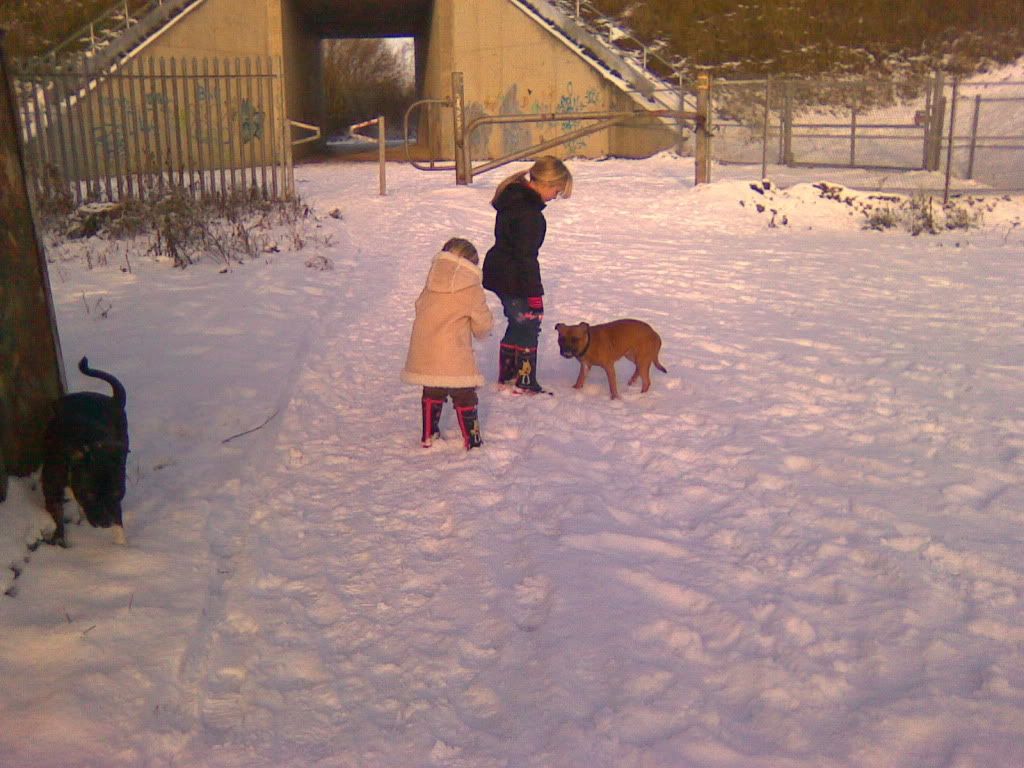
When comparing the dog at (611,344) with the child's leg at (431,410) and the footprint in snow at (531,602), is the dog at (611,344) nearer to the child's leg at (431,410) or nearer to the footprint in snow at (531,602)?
the child's leg at (431,410)

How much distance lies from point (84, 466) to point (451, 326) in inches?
79.2

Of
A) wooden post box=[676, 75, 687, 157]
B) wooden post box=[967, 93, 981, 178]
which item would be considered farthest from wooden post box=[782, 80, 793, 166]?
wooden post box=[967, 93, 981, 178]

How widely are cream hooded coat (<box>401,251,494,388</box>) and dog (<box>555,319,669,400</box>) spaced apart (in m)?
0.91

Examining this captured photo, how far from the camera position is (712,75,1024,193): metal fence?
17.4m

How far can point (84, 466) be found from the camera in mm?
3684

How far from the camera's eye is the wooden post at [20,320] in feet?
13.0

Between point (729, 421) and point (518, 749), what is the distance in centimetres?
324

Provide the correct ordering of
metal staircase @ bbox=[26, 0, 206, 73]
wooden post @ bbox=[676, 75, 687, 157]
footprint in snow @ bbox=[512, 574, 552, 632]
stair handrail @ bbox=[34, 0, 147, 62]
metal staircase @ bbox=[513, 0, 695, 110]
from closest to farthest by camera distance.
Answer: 1. footprint in snow @ bbox=[512, 574, 552, 632]
2. wooden post @ bbox=[676, 75, 687, 157]
3. metal staircase @ bbox=[26, 0, 206, 73]
4. stair handrail @ bbox=[34, 0, 147, 62]
5. metal staircase @ bbox=[513, 0, 695, 110]

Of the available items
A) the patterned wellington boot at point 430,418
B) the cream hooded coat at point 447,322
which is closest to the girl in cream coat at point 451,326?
the cream hooded coat at point 447,322

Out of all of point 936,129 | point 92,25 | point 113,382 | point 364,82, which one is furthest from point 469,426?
point 364,82

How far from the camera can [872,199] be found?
1469 centimetres

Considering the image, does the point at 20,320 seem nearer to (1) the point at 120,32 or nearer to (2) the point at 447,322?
(2) the point at 447,322

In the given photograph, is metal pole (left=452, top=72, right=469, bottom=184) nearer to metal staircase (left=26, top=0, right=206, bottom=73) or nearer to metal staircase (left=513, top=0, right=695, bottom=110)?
metal staircase (left=513, top=0, right=695, bottom=110)

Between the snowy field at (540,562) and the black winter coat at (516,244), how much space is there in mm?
755
